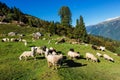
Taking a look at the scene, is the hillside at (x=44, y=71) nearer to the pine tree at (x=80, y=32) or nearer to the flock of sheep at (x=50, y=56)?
the flock of sheep at (x=50, y=56)

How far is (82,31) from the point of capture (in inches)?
4926

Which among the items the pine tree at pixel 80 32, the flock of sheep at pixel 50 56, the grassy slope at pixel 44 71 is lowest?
the grassy slope at pixel 44 71

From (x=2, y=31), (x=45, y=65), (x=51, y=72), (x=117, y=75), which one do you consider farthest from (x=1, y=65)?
(x=2, y=31)

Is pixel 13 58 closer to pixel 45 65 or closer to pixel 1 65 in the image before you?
pixel 1 65

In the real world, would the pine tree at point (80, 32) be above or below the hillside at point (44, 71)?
above

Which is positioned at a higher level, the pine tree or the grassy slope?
the pine tree

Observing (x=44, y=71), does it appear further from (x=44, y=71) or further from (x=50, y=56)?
(x=50, y=56)

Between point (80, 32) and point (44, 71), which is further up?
point (80, 32)

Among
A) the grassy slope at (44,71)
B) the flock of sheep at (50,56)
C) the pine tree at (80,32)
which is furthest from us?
the pine tree at (80,32)

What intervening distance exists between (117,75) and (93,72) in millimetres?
4583

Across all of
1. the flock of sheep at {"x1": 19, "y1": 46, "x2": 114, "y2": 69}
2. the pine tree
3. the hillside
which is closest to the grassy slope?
the hillside

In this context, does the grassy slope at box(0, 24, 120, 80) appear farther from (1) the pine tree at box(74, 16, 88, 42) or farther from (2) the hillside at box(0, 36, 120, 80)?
(1) the pine tree at box(74, 16, 88, 42)

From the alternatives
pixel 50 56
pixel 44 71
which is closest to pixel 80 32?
pixel 50 56

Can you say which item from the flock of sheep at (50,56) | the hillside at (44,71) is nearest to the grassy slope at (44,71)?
the hillside at (44,71)
